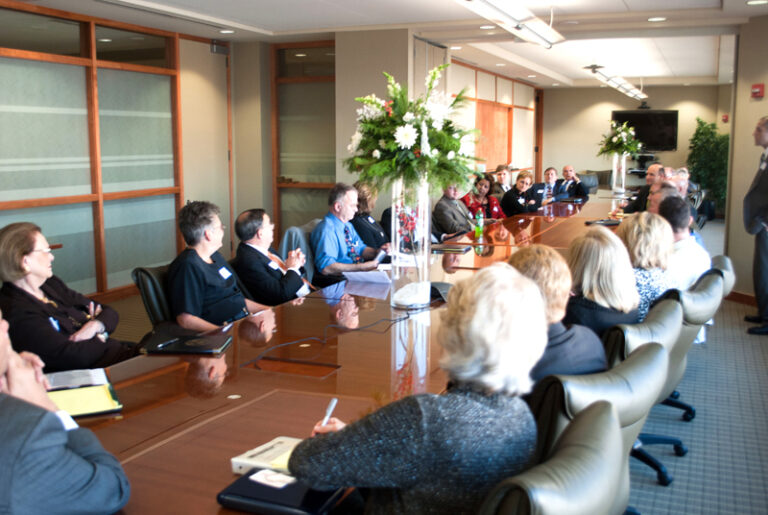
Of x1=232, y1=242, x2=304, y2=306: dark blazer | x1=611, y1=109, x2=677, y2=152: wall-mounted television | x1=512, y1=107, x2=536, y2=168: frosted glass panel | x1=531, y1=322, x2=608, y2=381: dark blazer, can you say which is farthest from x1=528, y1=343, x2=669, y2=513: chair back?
x1=611, y1=109, x2=677, y2=152: wall-mounted television

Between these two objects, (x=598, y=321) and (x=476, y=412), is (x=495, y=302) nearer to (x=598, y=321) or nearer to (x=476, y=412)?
(x=476, y=412)

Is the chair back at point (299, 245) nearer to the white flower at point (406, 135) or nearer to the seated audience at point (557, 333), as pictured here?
the white flower at point (406, 135)

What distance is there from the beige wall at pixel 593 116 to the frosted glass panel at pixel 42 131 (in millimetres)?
14010

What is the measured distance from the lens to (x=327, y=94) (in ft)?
29.1

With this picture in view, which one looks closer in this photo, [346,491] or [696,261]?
[346,491]

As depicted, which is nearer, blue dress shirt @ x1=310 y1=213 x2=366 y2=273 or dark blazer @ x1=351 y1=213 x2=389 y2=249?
blue dress shirt @ x1=310 y1=213 x2=366 y2=273

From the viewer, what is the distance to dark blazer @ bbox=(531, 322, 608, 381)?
7.36 feet

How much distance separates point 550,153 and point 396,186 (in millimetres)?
16337

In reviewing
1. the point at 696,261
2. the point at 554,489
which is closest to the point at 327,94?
the point at 696,261

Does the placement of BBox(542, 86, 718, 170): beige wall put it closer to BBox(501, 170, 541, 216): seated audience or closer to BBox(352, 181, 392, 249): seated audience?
BBox(501, 170, 541, 216): seated audience

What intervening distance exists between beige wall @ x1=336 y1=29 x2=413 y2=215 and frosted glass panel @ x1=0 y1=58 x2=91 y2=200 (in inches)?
106

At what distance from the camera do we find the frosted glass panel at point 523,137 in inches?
621

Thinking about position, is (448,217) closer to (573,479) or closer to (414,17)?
(414,17)

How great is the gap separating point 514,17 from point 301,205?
14.5 ft
